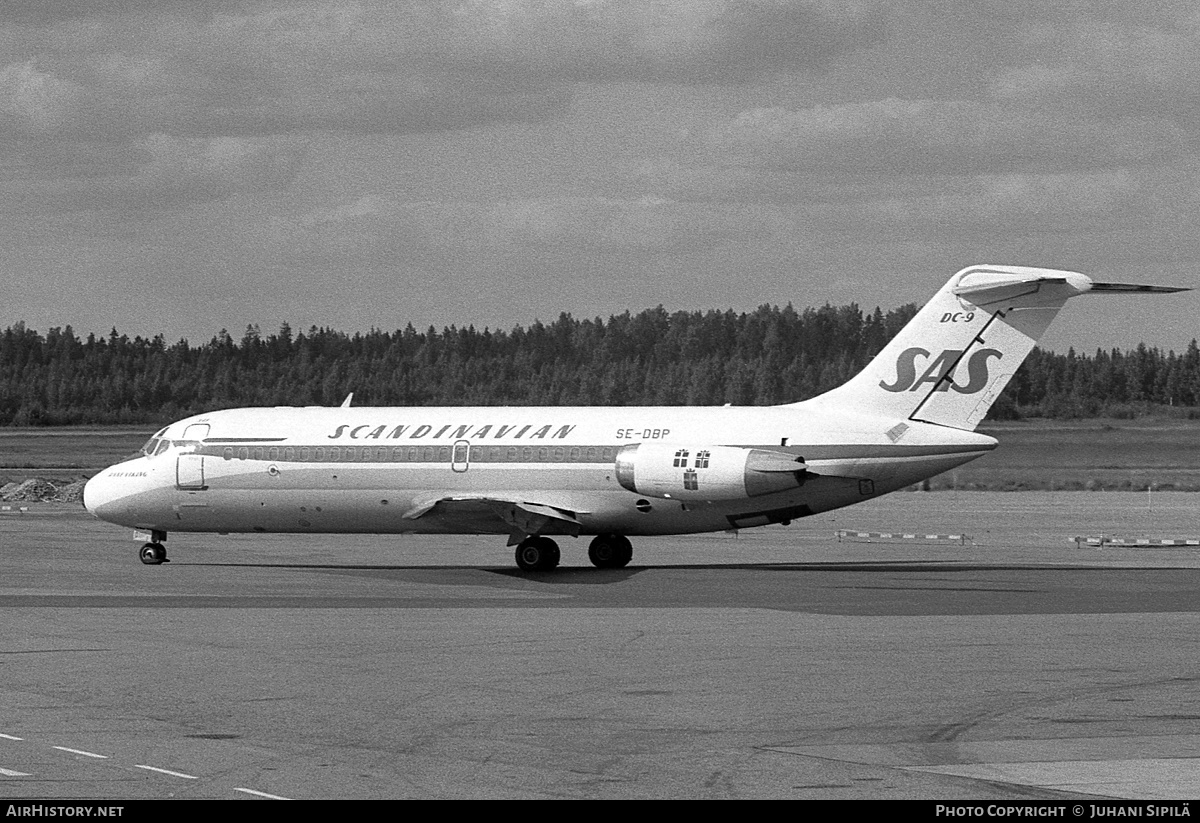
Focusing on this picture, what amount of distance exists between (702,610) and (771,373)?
103 m

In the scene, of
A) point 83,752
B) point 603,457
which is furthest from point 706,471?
point 83,752

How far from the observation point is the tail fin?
114ft

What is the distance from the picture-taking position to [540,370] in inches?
4678

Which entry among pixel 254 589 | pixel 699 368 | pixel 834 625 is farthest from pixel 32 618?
pixel 699 368

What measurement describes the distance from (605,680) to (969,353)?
57.0 feet

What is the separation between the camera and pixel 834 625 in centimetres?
2505

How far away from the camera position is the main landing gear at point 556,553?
35688 millimetres

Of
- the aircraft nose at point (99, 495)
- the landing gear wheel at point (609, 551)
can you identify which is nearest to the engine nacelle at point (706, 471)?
the landing gear wheel at point (609, 551)

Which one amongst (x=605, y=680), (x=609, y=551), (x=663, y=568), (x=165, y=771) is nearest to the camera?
(x=165, y=771)

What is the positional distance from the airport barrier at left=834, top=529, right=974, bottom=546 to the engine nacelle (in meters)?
10.6

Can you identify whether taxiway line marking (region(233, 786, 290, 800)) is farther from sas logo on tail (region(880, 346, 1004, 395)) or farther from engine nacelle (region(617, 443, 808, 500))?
sas logo on tail (region(880, 346, 1004, 395))

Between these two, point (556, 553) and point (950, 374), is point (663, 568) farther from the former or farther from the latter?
→ point (950, 374)

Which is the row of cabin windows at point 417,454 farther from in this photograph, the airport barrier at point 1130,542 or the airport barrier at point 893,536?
the airport barrier at point 1130,542

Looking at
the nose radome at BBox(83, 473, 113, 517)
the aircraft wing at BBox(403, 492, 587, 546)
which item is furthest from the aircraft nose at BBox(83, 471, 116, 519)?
the aircraft wing at BBox(403, 492, 587, 546)
